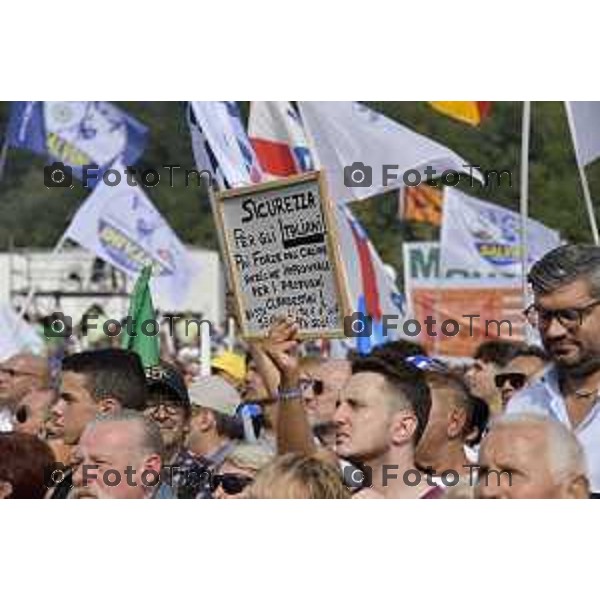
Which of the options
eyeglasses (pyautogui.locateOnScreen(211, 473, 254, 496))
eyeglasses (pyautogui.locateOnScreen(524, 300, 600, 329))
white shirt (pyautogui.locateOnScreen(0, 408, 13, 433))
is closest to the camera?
eyeglasses (pyautogui.locateOnScreen(211, 473, 254, 496))

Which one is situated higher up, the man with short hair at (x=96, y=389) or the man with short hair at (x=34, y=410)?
the man with short hair at (x=96, y=389)

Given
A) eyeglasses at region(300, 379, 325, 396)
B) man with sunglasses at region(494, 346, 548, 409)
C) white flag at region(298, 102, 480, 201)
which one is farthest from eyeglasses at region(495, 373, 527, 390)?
white flag at region(298, 102, 480, 201)

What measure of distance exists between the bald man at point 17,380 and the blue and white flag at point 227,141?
39.9 inches

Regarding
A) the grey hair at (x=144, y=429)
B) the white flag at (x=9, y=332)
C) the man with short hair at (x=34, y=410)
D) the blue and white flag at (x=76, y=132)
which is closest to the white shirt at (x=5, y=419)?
the man with short hair at (x=34, y=410)

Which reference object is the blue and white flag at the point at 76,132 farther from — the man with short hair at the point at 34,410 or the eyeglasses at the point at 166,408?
the eyeglasses at the point at 166,408

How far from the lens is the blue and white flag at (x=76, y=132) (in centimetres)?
1052

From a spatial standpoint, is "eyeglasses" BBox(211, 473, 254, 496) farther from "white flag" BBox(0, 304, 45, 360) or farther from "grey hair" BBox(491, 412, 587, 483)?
"white flag" BBox(0, 304, 45, 360)

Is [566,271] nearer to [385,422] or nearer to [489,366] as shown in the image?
[385,422]

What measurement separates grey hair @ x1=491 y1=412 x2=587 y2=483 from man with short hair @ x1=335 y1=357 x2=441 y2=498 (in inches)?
17.9

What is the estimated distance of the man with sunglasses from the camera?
18.0 ft

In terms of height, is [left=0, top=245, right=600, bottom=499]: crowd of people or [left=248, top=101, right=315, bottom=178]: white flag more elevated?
[left=248, top=101, right=315, bottom=178]: white flag

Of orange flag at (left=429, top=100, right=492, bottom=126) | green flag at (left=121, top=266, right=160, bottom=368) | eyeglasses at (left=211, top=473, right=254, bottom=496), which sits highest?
orange flag at (left=429, top=100, right=492, bottom=126)

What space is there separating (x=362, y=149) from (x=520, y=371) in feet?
6.22

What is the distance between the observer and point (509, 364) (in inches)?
→ 226
